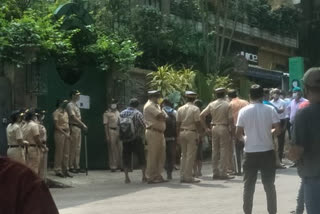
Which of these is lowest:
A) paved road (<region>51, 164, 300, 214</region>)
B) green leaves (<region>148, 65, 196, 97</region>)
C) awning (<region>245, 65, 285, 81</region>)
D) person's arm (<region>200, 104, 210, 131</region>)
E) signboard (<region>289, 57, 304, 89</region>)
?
paved road (<region>51, 164, 300, 214</region>)

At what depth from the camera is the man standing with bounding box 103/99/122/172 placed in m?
16.7

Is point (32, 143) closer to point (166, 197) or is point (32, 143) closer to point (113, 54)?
point (166, 197)

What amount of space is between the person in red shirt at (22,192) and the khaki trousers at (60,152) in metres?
12.6

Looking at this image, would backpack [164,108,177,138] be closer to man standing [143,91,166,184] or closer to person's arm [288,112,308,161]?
man standing [143,91,166,184]

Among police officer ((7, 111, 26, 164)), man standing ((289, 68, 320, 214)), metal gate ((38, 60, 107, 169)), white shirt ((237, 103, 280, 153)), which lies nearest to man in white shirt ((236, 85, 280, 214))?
white shirt ((237, 103, 280, 153))

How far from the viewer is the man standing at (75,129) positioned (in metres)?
15.3

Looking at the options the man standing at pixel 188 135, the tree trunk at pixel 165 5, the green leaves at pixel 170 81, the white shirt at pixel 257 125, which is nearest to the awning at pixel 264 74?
the tree trunk at pixel 165 5

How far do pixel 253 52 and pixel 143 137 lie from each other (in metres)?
24.0

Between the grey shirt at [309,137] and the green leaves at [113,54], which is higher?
the green leaves at [113,54]

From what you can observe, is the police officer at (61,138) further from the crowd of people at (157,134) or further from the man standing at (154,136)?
the man standing at (154,136)

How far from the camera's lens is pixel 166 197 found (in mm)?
11125

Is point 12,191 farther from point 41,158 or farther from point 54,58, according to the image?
point 54,58

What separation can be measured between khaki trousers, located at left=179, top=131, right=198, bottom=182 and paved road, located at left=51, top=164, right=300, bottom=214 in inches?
9.8

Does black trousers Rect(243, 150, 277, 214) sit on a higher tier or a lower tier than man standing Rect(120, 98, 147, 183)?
lower
